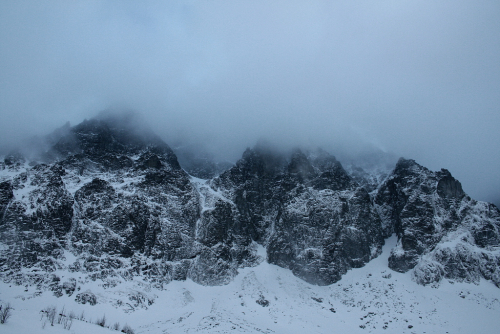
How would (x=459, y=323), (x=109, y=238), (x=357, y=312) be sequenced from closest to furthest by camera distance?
(x=459, y=323) → (x=357, y=312) → (x=109, y=238)

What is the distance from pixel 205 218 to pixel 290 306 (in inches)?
1332

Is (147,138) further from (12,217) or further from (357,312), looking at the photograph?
(357,312)

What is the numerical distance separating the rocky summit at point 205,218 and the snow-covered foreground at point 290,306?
315cm

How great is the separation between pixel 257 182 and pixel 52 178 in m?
61.0

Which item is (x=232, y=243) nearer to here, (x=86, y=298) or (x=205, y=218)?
(x=205, y=218)

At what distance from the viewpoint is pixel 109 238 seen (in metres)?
76.4

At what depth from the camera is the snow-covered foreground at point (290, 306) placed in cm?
6075

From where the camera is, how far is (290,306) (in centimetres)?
7175

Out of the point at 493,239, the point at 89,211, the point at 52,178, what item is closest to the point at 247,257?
the point at 89,211

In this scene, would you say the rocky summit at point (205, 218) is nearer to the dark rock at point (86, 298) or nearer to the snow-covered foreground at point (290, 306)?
the dark rock at point (86, 298)

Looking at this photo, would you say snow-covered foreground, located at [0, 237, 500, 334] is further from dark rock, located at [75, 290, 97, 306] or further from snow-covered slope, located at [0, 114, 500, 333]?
dark rock, located at [75, 290, 97, 306]

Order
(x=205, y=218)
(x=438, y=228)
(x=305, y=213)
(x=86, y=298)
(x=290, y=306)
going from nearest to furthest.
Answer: (x=86, y=298), (x=290, y=306), (x=438, y=228), (x=205, y=218), (x=305, y=213)

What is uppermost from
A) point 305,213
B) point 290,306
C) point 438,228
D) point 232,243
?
point 438,228

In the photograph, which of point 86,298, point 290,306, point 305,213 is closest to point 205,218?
point 305,213
